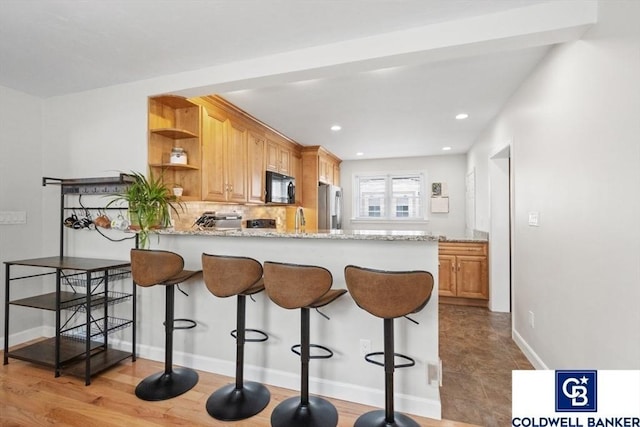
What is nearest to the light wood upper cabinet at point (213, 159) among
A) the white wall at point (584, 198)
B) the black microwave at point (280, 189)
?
the black microwave at point (280, 189)

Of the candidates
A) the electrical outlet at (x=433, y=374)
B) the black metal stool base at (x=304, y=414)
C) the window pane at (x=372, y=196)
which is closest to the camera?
the black metal stool base at (x=304, y=414)

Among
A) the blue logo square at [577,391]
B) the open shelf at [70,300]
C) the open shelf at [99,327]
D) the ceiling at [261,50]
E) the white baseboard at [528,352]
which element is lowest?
the white baseboard at [528,352]

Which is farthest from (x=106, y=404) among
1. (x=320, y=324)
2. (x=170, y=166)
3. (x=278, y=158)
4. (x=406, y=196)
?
(x=406, y=196)

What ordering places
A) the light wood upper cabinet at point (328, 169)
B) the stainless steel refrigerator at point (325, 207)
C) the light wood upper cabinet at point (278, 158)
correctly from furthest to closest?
the light wood upper cabinet at point (328, 169)
the stainless steel refrigerator at point (325, 207)
the light wood upper cabinet at point (278, 158)

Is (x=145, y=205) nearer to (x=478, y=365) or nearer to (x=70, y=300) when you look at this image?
(x=70, y=300)

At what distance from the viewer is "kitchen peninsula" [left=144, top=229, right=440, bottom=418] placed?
204 cm

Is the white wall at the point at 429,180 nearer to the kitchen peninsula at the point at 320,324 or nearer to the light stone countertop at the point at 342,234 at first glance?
the light stone countertop at the point at 342,234

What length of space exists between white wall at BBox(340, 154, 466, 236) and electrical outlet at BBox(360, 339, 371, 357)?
15.0 feet

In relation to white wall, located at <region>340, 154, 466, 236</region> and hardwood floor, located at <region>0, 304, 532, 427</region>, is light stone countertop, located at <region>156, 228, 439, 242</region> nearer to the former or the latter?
hardwood floor, located at <region>0, 304, 532, 427</region>

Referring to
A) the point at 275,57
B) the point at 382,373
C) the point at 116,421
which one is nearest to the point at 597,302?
the point at 382,373

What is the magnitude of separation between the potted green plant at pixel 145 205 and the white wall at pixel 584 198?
2.97m

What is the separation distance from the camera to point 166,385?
2295mm

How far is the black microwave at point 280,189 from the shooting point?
171 inches

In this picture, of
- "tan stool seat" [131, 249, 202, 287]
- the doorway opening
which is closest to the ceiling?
the doorway opening
